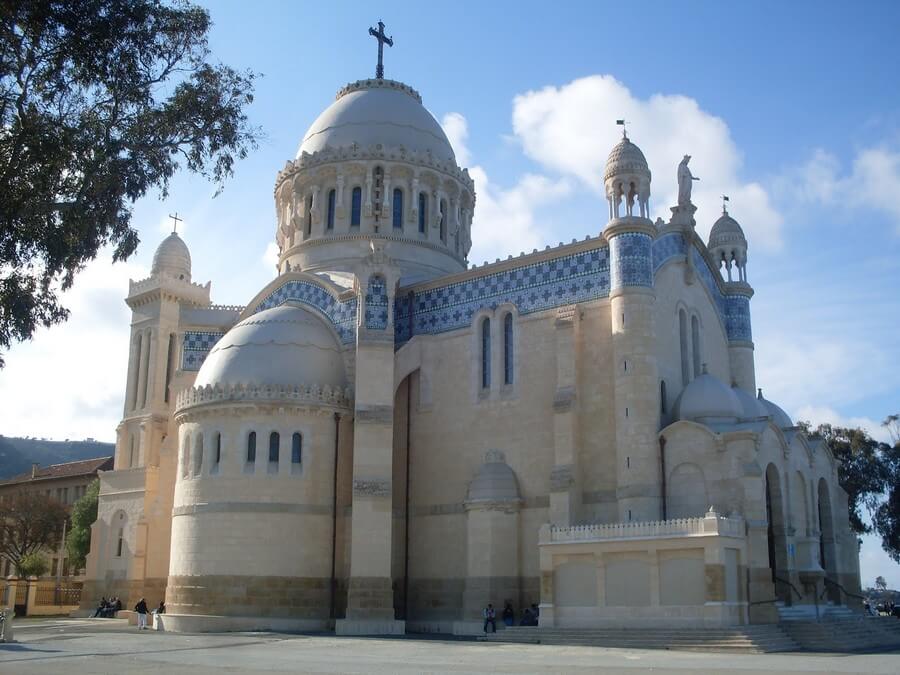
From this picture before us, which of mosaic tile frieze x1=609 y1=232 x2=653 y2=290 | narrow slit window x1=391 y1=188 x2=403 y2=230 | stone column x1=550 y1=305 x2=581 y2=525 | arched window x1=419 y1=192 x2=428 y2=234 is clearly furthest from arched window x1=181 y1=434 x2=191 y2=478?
mosaic tile frieze x1=609 y1=232 x2=653 y2=290

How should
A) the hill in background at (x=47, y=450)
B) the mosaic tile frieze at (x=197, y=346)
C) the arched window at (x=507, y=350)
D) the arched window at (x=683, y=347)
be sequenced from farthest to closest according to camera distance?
the hill in background at (x=47, y=450) < the mosaic tile frieze at (x=197, y=346) < the arched window at (x=507, y=350) < the arched window at (x=683, y=347)

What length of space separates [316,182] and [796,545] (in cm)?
2288

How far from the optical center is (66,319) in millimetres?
19125

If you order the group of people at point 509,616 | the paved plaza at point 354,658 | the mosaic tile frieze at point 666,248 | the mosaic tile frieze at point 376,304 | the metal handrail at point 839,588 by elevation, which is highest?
the mosaic tile frieze at point 666,248

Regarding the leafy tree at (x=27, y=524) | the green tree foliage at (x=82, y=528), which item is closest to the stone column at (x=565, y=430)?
the green tree foliage at (x=82, y=528)

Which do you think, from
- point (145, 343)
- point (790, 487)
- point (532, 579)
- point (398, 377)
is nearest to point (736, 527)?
point (790, 487)

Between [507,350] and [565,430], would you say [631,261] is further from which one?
[565,430]

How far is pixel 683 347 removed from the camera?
3250 centimetres

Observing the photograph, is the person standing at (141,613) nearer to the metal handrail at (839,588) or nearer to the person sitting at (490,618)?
the person sitting at (490,618)

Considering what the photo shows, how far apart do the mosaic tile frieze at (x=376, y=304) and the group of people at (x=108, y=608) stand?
15898 mm

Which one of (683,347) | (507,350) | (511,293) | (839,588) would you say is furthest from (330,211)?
(839,588)

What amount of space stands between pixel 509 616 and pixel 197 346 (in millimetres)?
18308

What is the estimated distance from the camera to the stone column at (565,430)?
28875 mm

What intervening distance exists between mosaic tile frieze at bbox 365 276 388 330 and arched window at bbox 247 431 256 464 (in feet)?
17.4
